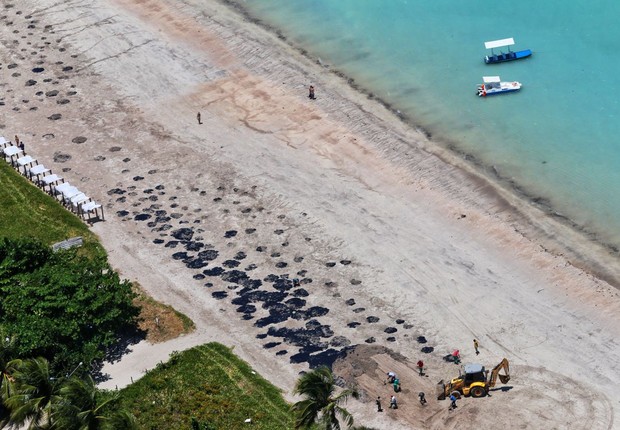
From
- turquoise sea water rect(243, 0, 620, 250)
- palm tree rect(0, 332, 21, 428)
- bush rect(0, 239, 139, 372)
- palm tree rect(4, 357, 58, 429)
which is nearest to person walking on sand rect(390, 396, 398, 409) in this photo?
bush rect(0, 239, 139, 372)

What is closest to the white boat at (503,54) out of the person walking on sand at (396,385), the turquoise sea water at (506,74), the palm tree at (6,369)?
the turquoise sea water at (506,74)

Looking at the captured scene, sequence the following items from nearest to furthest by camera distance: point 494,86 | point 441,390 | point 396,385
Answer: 1. point 396,385
2. point 441,390
3. point 494,86

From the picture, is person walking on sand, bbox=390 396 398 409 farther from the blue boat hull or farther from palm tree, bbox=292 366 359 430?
the blue boat hull

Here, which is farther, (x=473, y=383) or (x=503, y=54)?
(x=503, y=54)

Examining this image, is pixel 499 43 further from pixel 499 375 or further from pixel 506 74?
pixel 499 375

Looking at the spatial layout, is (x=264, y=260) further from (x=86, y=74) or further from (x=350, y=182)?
(x=86, y=74)

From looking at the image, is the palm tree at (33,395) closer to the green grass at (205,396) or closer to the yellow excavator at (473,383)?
the green grass at (205,396)

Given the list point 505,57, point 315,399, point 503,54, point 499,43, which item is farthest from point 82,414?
point 499,43
